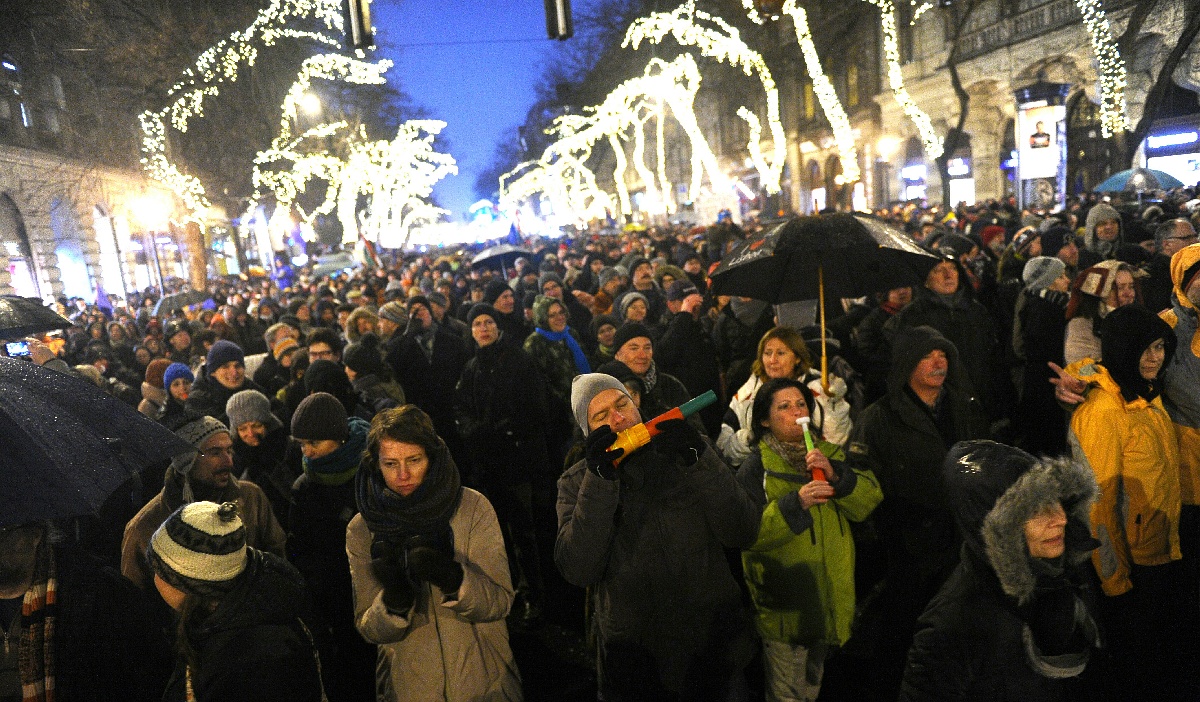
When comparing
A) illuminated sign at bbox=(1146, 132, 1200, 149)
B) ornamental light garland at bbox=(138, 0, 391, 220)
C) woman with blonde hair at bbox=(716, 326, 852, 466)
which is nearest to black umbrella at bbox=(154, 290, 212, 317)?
ornamental light garland at bbox=(138, 0, 391, 220)

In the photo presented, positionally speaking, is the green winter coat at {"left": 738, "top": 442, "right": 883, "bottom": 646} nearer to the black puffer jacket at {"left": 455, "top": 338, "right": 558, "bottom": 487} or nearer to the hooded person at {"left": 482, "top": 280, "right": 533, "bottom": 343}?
the black puffer jacket at {"left": 455, "top": 338, "right": 558, "bottom": 487}

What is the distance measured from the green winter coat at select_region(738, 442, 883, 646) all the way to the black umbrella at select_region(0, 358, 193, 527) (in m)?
2.23

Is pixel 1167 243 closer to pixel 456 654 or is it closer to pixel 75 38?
pixel 456 654

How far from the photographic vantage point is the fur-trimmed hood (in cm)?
Answer: 219

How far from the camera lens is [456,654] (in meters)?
2.83

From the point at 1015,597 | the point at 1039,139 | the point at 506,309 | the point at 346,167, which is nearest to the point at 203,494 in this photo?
the point at 1015,597

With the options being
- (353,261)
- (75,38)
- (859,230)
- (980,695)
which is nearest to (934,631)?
(980,695)

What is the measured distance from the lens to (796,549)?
315 cm

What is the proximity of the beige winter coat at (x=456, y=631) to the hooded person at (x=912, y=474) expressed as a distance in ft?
5.61

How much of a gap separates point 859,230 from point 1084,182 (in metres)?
26.2

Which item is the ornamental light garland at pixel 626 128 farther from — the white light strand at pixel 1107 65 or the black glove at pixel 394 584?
the black glove at pixel 394 584

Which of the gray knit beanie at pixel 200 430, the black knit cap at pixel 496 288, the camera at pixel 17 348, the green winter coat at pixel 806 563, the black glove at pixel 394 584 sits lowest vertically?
the green winter coat at pixel 806 563

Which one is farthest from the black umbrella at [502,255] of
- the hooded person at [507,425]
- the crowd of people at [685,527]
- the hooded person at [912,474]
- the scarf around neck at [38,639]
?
the scarf around neck at [38,639]

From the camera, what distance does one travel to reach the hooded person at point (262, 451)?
4.23 metres
